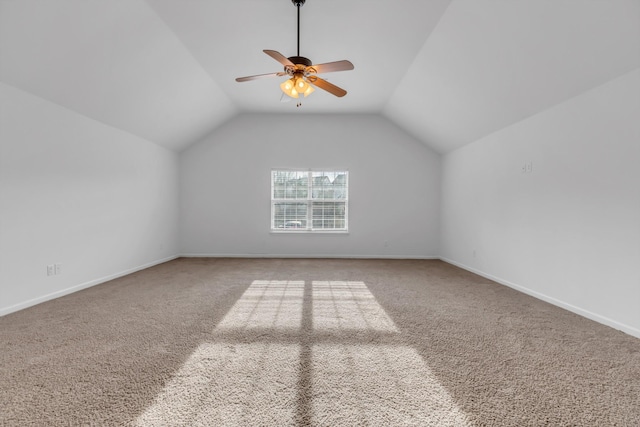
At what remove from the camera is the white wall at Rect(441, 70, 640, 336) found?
100 inches

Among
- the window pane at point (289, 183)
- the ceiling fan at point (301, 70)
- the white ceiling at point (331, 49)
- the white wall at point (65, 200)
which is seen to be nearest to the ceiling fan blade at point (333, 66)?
the ceiling fan at point (301, 70)

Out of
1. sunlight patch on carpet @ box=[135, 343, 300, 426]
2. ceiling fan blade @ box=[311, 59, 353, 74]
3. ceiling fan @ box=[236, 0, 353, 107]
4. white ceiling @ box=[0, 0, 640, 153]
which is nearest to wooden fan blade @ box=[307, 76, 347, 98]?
ceiling fan @ box=[236, 0, 353, 107]

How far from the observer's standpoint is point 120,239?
4504 millimetres

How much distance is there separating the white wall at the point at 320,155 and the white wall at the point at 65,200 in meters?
1.14

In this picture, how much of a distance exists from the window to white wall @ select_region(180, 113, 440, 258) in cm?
20

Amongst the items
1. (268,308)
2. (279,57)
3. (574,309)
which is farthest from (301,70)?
(574,309)

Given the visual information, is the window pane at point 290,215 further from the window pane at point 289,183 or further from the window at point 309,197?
the window pane at point 289,183

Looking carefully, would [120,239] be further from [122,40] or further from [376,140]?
[376,140]

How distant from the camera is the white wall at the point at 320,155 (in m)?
6.26

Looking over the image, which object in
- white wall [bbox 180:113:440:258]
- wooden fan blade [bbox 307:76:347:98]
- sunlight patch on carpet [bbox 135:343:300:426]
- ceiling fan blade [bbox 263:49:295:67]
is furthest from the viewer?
white wall [bbox 180:113:440:258]

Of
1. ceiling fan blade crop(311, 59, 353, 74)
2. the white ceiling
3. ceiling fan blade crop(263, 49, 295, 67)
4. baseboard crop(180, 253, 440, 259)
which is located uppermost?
the white ceiling

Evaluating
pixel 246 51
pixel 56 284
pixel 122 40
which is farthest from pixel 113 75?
pixel 56 284

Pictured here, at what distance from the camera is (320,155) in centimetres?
630

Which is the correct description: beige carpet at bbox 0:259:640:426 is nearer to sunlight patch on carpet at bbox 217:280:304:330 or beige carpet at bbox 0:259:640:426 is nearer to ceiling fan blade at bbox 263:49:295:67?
sunlight patch on carpet at bbox 217:280:304:330
